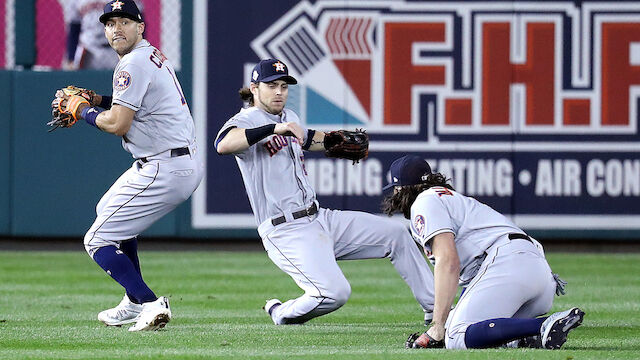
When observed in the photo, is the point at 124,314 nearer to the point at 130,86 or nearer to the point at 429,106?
the point at 130,86

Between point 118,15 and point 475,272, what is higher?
point 118,15

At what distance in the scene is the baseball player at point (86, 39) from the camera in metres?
13.3

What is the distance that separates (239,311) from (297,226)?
1.26 m

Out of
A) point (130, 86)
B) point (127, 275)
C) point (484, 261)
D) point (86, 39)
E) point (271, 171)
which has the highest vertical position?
point (86, 39)

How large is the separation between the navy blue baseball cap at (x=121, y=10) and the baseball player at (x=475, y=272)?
5.99ft

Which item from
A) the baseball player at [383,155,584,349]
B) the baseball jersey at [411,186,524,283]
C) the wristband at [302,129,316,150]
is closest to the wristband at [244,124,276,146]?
the wristband at [302,129,316,150]

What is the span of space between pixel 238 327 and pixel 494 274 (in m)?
1.81

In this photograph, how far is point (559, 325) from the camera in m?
5.52

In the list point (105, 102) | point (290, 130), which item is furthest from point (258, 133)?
point (105, 102)

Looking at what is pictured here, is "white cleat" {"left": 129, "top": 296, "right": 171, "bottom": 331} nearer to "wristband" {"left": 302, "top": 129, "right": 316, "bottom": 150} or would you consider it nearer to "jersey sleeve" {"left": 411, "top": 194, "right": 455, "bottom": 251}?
"wristband" {"left": 302, "top": 129, "right": 316, "bottom": 150}

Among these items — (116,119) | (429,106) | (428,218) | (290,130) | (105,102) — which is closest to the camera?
(428,218)

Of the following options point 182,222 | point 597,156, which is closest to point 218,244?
point 182,222

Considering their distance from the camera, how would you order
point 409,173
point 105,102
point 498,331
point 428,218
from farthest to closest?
point 105,102 → point 409,173 → point 428,218 → point 498,331

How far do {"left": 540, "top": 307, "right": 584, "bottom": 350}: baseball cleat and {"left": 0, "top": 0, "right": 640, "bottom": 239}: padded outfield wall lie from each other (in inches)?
290
